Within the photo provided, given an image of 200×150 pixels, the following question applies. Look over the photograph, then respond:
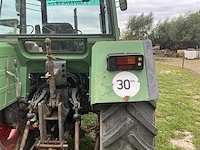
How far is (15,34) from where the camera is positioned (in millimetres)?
2867

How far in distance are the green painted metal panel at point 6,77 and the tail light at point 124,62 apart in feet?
3.50

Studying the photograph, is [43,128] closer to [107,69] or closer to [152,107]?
[107,69]

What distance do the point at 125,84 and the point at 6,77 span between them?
3.98ft

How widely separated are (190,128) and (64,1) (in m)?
3.34

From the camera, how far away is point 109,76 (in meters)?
2.24

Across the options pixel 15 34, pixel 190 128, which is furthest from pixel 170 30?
pixel 15 34

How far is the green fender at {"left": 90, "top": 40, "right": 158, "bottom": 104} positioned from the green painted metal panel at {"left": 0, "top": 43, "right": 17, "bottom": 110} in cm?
91

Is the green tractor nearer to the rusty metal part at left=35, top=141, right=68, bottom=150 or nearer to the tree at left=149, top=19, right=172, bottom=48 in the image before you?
the rusty metal part at left=35, top=141, right=68, bottom=150

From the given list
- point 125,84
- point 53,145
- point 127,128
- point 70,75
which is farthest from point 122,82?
point 70,75

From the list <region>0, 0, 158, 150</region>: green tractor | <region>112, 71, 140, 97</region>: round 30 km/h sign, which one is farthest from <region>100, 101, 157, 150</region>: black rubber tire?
<region>112, 71, 140, 97</region>: round 30 km/h sign

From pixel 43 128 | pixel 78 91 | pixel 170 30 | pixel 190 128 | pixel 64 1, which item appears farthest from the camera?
pixel 170 30

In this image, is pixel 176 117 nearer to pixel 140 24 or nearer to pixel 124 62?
pixel 124 62

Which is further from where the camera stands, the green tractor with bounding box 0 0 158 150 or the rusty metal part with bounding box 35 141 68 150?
the rusty metal part with bounding box 35 141 68 150

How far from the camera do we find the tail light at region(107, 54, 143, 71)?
86.6 inches
